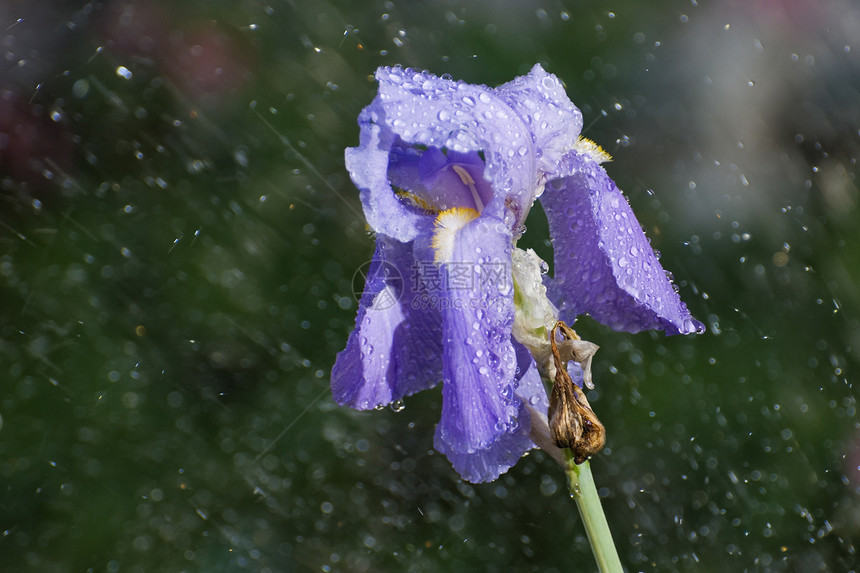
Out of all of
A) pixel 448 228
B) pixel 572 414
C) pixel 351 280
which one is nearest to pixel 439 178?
pixel 448 228

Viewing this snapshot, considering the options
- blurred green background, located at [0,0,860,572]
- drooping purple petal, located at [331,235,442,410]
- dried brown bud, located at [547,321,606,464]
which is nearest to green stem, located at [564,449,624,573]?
dried brown bud, located at [547,321,606,464]

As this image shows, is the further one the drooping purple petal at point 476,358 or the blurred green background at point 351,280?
the blurred green background at point 351,280

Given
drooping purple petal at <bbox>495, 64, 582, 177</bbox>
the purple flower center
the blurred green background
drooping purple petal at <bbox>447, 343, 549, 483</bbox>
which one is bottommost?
the blurred green background

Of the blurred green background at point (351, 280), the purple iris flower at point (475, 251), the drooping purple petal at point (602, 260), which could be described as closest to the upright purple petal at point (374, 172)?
the purple iris flower at point (475, 251)

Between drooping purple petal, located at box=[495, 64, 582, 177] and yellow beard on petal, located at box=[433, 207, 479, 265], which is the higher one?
drooping purple petal, located at box=[495, 64, 582, 177]

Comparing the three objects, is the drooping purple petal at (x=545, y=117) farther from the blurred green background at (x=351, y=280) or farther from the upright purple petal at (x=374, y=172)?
the blurred green background at (x=351, y=280)

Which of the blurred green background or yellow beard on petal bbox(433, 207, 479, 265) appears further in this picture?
the blurred green background

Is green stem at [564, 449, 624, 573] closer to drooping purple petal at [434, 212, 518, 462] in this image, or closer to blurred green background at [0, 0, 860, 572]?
drooping purple petal at [434, 212, 518, 462]
